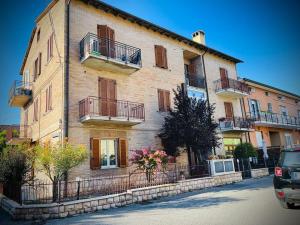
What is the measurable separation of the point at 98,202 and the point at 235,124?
1518 cm

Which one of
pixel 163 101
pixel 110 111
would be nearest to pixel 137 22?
pixel 163 101

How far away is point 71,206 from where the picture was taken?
26.2 ft

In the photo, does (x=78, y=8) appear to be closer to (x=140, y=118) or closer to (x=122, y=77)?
(x=122, y=77)

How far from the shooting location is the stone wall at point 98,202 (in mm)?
7701

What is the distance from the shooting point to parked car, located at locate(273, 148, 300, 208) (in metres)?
5.60

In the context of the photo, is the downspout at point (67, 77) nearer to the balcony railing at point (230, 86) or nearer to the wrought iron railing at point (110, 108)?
the wrought iron railing at point (110, 108)

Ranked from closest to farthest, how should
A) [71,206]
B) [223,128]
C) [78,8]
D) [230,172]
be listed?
1. [71,206]
2. [78,8]
3. [230,172]
4. [223,128]

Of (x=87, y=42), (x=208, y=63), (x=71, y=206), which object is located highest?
(x=208, y=63)

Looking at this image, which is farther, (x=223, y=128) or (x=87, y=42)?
(x=223, y=128)

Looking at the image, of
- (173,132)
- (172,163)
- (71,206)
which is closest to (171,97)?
(173,132)

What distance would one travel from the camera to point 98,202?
28.2 ft

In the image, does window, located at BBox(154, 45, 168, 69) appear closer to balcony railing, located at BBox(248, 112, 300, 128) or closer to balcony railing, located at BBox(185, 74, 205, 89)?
balcony railing, located at BBox(185, 74, 205, 89)

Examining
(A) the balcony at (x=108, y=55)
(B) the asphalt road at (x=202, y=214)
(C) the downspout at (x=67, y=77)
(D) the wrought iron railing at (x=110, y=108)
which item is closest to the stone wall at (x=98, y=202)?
(B) the asphalt road at (x=202, y=214)

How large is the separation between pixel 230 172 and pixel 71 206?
1004 centimetres
